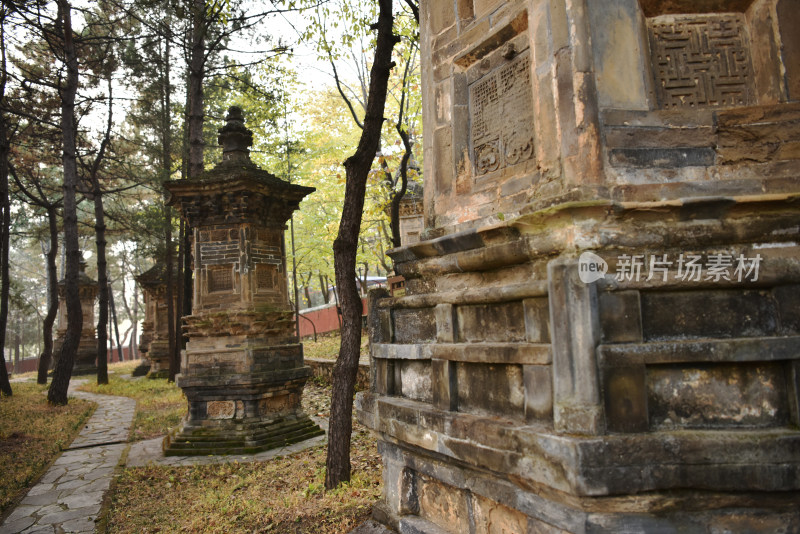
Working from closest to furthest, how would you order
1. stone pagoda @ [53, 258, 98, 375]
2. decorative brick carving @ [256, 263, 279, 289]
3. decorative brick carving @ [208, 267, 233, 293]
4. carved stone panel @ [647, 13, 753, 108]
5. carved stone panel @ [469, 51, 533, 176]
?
carved stone panel @ [647, 13, 753, 108] < carved stone panel @ [469, 51, 533, 176] < decorative brick carving @ [208, 267, 233, 293] < decorative brick carving @ [256, 263, 279, 289] < stone pagoda @ [53, 258, 98, 375]

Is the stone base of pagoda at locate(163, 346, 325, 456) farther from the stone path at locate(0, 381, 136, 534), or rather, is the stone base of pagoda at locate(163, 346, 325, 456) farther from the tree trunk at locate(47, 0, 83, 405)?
the tree trunk at locate(47, 0, 83, 405)

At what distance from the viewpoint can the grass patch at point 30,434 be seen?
7.16m

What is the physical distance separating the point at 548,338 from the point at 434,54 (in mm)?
2255

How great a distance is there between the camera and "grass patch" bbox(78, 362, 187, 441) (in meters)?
10.4

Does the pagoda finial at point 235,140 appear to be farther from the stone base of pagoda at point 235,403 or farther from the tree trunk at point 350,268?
the tree trunk at point 350,268

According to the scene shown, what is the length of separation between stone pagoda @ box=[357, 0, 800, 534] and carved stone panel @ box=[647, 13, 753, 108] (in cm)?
1

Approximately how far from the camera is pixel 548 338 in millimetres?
2537

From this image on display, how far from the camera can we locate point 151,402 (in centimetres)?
1362

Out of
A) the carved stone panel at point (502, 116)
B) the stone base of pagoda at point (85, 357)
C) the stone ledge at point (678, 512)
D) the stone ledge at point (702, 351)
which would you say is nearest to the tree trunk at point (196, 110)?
the carved stone panel at point (502, 116)

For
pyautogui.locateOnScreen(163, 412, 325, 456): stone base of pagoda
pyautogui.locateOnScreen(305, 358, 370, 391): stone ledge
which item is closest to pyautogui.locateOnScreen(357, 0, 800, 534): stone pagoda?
pyautogui.locateOnScreen(163, 412, 325, 456): stone base of pagoda

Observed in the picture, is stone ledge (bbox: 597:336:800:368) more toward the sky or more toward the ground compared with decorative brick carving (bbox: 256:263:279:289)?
more toward the ground

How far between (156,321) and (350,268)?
1943cm

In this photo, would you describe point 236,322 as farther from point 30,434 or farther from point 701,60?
point 701,60

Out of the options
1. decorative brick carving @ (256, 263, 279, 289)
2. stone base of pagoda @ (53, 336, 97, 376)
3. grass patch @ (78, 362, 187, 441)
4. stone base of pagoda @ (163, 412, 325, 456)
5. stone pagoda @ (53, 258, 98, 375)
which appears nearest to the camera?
stone base of pagoda @ (163, 412, 325, 456)
